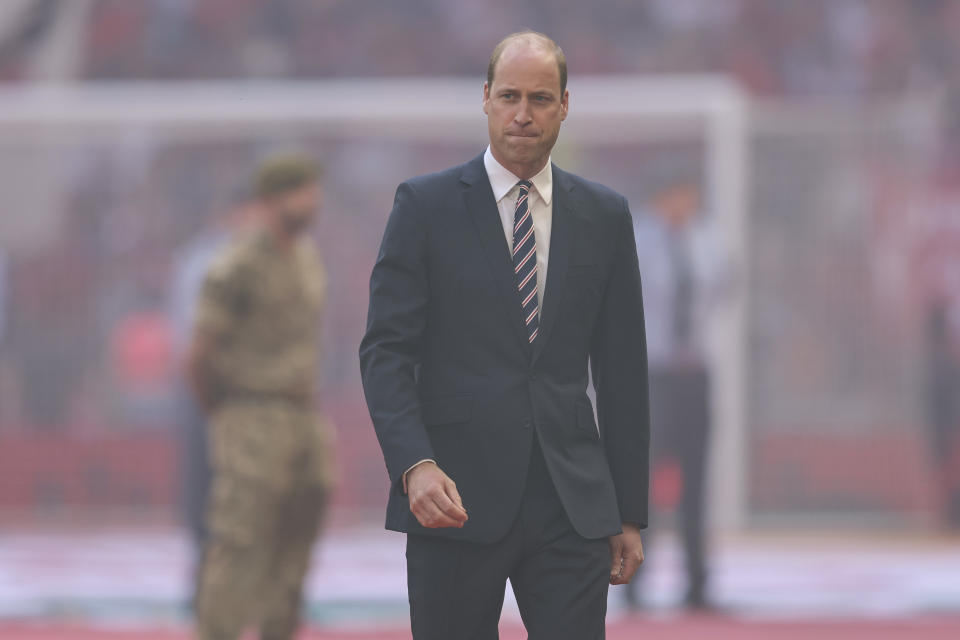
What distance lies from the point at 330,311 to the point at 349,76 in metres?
5.52

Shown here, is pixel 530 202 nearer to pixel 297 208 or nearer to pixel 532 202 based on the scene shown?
pixel 532 202

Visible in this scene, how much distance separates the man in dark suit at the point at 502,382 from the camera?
254 cm

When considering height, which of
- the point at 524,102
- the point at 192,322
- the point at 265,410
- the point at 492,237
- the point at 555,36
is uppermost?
the point at 555,36

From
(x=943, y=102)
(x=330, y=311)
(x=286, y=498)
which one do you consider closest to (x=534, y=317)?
(x=286, y=498)

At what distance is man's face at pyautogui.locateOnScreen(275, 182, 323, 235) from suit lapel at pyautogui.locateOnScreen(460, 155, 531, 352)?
8.43ft

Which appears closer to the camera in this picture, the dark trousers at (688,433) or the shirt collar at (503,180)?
the shirt collar at (503,180)

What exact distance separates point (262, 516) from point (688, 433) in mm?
2641

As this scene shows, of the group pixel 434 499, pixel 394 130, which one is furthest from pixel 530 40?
pixel 394 130

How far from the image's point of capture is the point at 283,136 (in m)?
8.86

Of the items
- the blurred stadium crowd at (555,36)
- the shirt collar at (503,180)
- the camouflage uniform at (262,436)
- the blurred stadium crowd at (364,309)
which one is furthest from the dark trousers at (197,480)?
the blurred stadium crowd at (555,36)

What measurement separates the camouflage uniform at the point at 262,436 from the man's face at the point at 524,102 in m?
2.60

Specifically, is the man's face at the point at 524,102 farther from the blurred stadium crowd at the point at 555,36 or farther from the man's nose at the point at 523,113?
the blurred stadium crowd at the point at 555,36

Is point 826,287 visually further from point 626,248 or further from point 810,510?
point 626,248

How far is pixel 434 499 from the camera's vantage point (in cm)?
239
